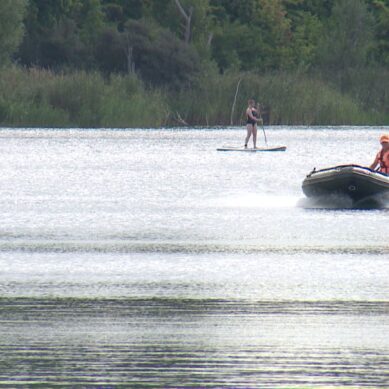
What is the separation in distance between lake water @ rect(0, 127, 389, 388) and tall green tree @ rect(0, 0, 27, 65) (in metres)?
49.4

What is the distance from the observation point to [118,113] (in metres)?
81.1

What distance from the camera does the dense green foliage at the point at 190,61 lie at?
80875 mm

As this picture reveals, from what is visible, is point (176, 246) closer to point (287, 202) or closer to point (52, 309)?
point (52, 309)

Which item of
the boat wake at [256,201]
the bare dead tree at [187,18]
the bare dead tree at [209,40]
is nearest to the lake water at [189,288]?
the boat wake at [256,201]

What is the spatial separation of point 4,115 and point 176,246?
58409 millimetres

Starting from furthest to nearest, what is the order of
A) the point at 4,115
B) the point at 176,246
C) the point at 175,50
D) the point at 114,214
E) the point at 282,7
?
the point at 282,7, the point at 175,50, the point at 4,115, the point at 114,214, the point at 176,246

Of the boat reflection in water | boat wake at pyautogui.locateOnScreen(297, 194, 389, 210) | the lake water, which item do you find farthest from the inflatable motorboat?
the lake water

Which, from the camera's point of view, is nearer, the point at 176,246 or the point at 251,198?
the point at 176,246

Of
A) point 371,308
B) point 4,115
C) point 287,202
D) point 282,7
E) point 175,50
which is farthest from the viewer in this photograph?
point 282,7

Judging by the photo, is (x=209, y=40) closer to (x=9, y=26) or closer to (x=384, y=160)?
(x=9, y=26)

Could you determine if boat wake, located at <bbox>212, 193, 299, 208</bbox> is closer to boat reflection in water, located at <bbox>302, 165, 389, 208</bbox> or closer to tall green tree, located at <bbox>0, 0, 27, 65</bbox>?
boat reflection in water, located at <bbox>302, 165, 389, 208</bbox>

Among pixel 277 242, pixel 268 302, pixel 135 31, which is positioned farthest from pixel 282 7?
pixel 268 302

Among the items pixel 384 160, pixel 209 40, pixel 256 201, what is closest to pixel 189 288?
pixel 384 160

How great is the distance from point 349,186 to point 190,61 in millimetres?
64970
